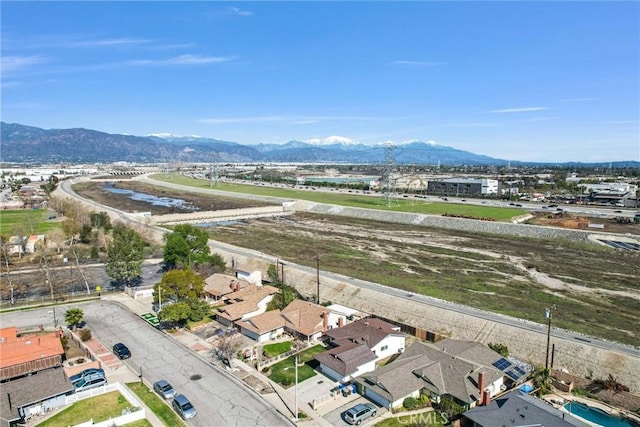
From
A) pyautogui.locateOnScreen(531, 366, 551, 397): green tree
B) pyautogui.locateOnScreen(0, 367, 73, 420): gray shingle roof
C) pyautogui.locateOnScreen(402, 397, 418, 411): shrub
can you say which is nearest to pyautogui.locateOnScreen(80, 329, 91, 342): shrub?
pyautogui.locateOnScreen(0, 367, 73, 420): gray shingle roof

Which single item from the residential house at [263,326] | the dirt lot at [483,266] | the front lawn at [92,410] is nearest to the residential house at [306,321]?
the residential house at [263,326]

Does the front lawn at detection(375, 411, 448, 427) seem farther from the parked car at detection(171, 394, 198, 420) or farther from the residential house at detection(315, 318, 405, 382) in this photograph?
the parked car at detection(171, 394, 198, 420)

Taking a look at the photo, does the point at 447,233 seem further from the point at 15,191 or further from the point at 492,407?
the point at 15,191

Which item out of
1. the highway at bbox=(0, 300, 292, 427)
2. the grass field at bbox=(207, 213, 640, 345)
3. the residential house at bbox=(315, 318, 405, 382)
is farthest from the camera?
the grass field at bbox=(207, 213, 640, 345)

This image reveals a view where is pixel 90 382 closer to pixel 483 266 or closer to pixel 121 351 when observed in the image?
pixel 121 351

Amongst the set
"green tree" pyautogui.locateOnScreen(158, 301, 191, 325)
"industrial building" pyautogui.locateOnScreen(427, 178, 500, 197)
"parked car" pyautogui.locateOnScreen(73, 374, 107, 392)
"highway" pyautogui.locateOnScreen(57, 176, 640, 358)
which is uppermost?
"industrial building" pyautogui.locateOnScreen(427, 178, 500, 197)

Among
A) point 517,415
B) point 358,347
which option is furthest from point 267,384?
point 517,415

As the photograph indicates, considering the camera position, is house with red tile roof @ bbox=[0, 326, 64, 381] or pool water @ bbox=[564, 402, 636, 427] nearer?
pool water @ bbox=[564, 402, 636, 427]
